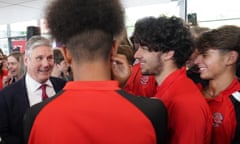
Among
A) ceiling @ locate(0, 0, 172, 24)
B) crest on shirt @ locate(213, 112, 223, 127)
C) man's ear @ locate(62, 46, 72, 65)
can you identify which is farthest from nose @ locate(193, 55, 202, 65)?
ceiling @ locate(0, 0, 172, 24)

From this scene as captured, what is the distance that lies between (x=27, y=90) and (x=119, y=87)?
85cm

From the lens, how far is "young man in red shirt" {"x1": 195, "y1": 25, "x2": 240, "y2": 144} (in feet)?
4.24

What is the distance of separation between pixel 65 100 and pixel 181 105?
1.89ft

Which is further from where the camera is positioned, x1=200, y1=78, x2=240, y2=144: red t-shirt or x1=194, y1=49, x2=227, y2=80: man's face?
x1=194, y1=49, x2=227, y2=80: man's face

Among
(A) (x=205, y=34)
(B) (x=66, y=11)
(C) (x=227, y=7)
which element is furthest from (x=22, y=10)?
(B) (x=66, y=11)

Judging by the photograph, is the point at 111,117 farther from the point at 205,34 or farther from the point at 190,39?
the point at 205,34

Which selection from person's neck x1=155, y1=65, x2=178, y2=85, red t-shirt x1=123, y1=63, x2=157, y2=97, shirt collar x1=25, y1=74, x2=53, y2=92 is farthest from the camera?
red t-shirt x1=123, y1=63, x2=157, y2=97

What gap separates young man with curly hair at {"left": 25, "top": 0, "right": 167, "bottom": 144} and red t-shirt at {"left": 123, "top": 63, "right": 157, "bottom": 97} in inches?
41.7

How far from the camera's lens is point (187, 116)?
42.4 inches

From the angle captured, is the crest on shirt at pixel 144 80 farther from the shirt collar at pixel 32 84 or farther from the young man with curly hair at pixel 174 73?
the shirt collar at pixel 32 84

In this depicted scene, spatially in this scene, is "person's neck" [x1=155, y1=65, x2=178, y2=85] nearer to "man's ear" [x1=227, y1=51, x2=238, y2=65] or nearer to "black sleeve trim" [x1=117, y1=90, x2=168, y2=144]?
"man's ear" [x1=227, y1=51, x2=238, y2=65]

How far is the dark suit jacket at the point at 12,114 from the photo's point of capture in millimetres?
1336

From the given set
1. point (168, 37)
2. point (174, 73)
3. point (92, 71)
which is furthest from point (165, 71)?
point (92, 71)

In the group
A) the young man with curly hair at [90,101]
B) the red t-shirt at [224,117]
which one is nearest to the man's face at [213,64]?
the red t-shirt at [224,117]
